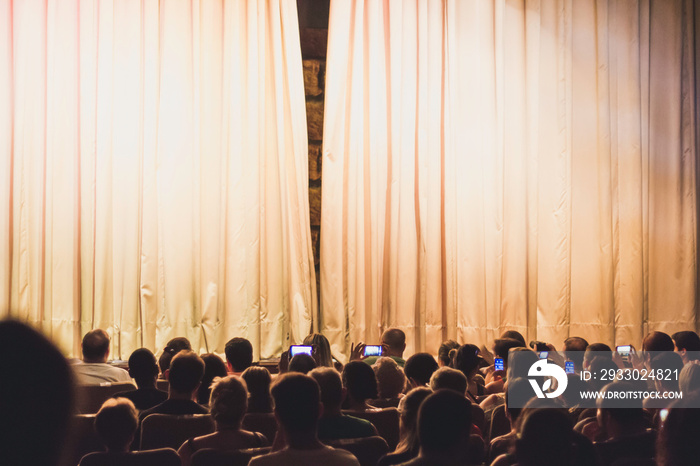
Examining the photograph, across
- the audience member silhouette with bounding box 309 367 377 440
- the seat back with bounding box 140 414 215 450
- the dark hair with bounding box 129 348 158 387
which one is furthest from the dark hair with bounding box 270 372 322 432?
the dark hair with bounding box 129 348 158 387

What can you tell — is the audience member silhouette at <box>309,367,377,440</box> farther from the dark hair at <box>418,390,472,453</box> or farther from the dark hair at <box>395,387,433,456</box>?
the dark hair at <box>418,390,472,453</box>

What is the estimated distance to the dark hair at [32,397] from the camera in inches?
32.9

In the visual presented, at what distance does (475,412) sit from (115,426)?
1735 mm

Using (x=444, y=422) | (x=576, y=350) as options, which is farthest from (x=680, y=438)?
(x=576, y=350)

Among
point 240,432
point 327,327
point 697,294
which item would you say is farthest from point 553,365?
point 697,294

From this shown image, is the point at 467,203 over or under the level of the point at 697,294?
over

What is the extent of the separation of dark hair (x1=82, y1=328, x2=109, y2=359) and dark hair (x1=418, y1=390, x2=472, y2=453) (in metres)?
3.34

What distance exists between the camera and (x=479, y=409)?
3631 mm

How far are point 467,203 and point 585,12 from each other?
2559mm

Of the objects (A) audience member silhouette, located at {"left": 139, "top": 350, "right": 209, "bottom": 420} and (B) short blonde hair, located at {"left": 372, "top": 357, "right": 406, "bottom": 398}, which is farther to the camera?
(B) short blonde hair, located at {"left": 372, "top": 357, "right": 406, "bottom": 398}

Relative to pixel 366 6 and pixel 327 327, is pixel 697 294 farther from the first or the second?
pixel 366 6

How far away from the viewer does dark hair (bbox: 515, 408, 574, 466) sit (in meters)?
1.94

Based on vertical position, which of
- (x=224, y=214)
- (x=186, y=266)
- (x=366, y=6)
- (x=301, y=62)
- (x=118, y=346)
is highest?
(x=366, y=6)

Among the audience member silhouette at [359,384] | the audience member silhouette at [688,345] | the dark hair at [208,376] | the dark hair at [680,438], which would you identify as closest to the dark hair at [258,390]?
the audience member silhouette at [359,384]
